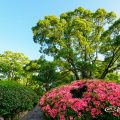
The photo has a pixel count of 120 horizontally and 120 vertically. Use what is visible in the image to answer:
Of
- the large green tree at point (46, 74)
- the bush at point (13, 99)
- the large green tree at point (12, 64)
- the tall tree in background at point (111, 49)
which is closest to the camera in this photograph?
the bush at point (13, 99)

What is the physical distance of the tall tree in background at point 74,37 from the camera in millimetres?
28750

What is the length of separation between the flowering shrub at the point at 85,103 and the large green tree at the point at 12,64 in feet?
87.1

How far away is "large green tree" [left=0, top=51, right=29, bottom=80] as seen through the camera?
37.1 metres

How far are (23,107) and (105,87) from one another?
4.68m

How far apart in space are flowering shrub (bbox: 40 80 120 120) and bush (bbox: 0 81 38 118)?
109 inches

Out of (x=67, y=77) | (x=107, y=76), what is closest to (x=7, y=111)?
(x=67, y=77)

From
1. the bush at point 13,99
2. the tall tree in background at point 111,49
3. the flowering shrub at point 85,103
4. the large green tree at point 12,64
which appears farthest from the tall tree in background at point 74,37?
the flowering shrub at point 85,103

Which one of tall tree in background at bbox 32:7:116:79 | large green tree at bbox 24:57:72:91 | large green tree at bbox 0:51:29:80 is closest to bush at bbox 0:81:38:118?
large green tree at bbox 24:57:72:91

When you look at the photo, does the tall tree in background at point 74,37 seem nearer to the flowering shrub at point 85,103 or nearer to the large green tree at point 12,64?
the large green tree at point 12,64

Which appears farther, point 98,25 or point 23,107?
point 98,25

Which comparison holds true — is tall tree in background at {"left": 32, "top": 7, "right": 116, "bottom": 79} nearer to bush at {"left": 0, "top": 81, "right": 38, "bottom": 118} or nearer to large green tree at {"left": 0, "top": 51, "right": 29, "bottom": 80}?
large green tree at {"left": 0, "top": 51, "right": 29, "bottom": 80}

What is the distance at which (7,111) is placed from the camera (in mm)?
12711

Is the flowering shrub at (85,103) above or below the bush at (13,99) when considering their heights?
below

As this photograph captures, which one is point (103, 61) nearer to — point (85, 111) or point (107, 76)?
point (107, 76)
